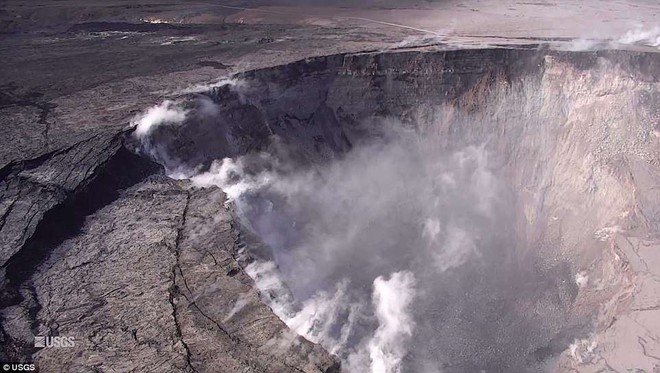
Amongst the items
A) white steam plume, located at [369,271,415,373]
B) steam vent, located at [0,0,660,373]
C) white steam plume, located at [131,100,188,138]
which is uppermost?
white steam plume, located at [131,100,188,138]

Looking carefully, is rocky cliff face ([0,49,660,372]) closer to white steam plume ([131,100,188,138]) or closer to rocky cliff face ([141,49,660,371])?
rocky cliff face ([141,49,660,371])

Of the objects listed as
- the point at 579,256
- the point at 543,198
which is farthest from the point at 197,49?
the point at 579,256

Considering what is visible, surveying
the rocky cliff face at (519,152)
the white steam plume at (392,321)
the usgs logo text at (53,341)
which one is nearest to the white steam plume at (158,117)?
the rocky cliff face at (519,152)

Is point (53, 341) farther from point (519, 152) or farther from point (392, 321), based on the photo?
point (519, 152)

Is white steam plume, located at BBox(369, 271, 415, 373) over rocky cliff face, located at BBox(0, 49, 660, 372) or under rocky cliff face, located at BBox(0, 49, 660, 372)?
under

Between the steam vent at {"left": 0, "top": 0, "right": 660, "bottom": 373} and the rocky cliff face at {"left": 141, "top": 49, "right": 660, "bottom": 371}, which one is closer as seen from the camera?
the steam vent at {"left": 0, "top": 0, "right": 660, "bottom": 373}

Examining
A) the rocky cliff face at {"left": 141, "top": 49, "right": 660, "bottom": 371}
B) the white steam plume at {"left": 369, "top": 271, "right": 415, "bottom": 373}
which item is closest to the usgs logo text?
the rocky cliff face at {"left": 141, "top": 49, "right": 660, "bottom": 371}
